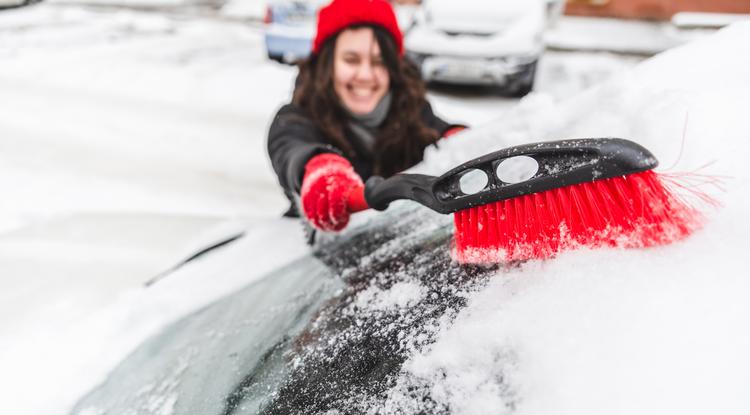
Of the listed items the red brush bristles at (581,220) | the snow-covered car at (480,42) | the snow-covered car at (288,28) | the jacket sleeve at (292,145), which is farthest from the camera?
the snow-covered car at (288,28)

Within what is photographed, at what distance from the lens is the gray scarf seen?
1917 millimetres

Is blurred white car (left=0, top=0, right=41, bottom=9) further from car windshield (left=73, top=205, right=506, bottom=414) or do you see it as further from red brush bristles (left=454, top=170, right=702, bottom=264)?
red brush bristles (left=454, top=170, right=702, bottom=264)

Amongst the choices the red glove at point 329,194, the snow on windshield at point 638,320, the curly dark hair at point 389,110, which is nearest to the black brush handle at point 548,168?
the snow on windshield at point 638,320

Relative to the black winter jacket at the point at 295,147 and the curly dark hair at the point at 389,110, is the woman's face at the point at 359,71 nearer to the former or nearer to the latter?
the curly dark hair at the point at 389,110

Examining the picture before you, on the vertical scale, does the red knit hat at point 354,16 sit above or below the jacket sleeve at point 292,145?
above

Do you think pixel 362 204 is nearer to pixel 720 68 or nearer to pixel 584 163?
pixel 584 163

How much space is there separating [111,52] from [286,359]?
668 cm

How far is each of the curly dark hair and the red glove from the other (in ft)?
2.07

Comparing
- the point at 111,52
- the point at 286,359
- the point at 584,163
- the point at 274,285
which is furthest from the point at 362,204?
the point at 111,52

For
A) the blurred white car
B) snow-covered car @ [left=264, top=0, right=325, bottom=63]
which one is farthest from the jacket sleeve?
the blurred white car

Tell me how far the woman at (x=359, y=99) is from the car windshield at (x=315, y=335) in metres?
0.61

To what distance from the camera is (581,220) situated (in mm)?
673

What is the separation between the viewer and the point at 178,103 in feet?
14.3

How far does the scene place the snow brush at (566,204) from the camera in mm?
641
